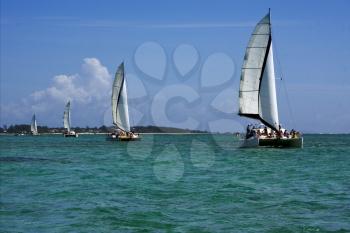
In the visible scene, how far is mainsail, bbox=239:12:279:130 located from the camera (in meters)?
59.2

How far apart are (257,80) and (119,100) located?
127 feet

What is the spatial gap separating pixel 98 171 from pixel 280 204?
55.5 feet

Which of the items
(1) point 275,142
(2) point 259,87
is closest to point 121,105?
(2) point 259,87

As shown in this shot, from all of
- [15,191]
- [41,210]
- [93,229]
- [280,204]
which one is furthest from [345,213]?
[15,191]

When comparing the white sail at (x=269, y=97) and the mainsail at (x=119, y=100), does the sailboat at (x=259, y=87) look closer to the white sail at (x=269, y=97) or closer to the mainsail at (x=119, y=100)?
the white sail at (x=269, y=97)

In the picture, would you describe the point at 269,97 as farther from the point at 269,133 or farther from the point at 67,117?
the point at 67,117

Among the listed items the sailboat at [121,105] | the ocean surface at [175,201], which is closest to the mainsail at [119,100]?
the sailboat at [121,105]

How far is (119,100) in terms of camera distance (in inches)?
3730

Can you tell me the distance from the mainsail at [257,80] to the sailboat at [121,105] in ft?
122

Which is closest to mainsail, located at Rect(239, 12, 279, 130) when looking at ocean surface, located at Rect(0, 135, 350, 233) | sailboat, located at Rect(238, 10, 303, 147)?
sailboat, located at Rect(238, 10, 303, 147)

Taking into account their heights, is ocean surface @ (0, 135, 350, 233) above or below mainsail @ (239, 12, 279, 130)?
below

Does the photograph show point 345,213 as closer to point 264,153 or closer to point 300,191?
point 300,191

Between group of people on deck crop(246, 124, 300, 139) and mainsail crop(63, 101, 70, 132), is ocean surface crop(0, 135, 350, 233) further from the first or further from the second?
mainsail crop(63, 101, 70, 132)

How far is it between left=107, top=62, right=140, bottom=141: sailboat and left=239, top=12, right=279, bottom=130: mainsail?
37135mm
